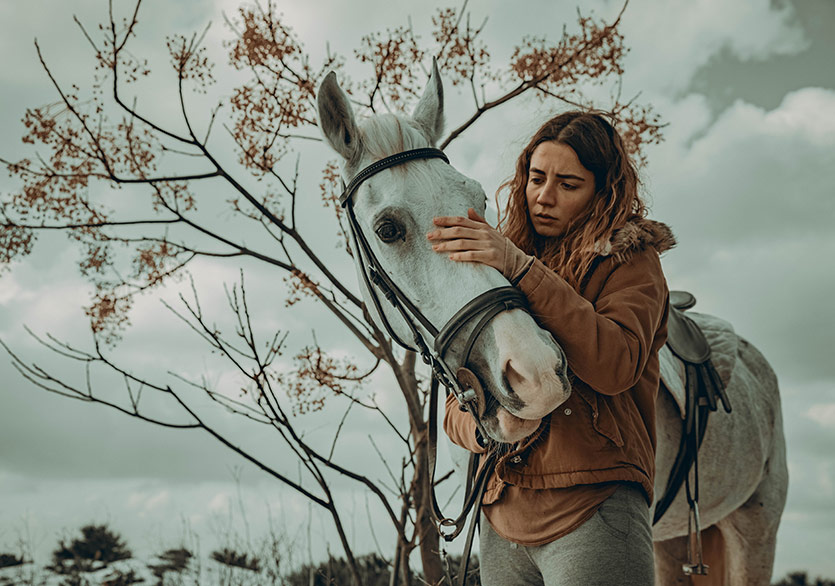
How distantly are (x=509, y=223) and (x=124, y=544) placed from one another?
587 centimetres

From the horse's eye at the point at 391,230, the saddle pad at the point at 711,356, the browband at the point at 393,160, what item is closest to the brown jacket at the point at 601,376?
the horse's eye at the point at 391,230

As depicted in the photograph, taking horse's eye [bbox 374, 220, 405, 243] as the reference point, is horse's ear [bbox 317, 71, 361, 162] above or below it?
above

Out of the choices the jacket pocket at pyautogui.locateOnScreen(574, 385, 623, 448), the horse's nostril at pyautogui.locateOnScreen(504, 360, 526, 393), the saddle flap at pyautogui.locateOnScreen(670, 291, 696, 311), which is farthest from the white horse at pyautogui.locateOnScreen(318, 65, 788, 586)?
the saddle flap at pyautogui.locateOnScreen(670, 291, 696, 311)

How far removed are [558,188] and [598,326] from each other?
1.50ft

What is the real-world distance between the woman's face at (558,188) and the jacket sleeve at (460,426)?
0.50 metres

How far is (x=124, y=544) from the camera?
6.37m

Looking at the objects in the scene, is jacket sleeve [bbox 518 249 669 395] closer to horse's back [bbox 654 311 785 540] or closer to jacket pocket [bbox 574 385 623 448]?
jacket pocket [bbox 574 385 623 448]

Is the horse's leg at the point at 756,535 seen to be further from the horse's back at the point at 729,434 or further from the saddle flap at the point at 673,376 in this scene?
the saddle flap at the point at 673,376

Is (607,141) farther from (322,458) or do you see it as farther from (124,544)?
(124,544)

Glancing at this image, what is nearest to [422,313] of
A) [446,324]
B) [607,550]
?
[446,324]

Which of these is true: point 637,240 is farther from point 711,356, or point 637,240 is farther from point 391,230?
point 711,356

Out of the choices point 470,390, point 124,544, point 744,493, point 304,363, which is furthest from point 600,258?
point 124,544

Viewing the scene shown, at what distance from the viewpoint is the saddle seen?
267cm

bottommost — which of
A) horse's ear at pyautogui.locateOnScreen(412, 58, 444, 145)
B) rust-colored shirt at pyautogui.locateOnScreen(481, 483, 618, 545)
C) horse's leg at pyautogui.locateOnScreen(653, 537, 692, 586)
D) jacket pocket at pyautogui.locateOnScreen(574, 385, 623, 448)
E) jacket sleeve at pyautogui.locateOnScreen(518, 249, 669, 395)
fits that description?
horse's leg at pyautogui.locateOnScreen(653, 537, 692, 586)
